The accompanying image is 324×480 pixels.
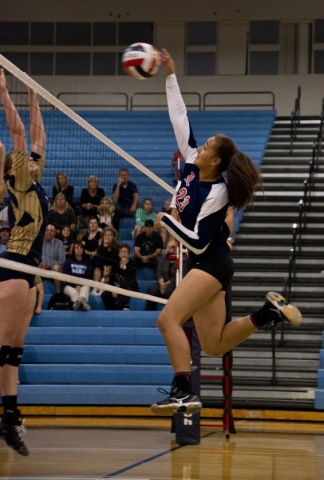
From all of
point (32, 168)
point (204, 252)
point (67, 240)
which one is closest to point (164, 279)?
point (67, 240)

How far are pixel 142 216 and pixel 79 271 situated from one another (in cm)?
119

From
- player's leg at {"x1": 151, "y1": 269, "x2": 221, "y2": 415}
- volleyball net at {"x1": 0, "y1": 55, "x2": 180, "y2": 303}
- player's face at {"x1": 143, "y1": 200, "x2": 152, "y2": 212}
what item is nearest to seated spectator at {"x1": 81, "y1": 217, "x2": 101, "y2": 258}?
player's face at {"x1": 143, "y1": 200, "x2": 152, "y2": 212}

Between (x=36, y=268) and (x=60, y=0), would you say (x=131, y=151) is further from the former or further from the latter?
(x=36, y=268)

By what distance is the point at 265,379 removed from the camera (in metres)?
12.6

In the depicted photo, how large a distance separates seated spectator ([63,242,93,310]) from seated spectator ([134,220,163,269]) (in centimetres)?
70

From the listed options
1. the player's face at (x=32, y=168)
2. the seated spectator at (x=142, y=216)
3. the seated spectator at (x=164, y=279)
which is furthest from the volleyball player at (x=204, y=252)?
the seated spectator at (x=164, y=279)

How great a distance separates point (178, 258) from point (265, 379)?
3834 mm

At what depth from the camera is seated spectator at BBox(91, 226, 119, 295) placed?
10839mm

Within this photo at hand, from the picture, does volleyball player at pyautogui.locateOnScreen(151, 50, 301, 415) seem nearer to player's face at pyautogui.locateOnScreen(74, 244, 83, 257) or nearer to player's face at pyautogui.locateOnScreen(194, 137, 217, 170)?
player's face at pyautogui.locateOnScreen(194, 137, 217, 170)

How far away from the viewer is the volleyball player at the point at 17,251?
6.73 meters

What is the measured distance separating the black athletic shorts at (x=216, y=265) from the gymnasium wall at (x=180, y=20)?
16.9 meters

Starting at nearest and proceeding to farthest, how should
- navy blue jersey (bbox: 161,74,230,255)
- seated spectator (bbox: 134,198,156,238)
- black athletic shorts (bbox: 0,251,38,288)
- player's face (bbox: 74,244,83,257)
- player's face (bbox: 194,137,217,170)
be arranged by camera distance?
navy blue jersey (bbox: 161,74,230,255) < player's face (bbox: 194,137,217,170) < black athletic shorts (bbox: 0,251,38,288) < seated spectator (bbox: 134,198,156,238) < player's face (bbox: 74,244,83,257)

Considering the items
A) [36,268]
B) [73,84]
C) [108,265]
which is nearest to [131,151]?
[73,84]

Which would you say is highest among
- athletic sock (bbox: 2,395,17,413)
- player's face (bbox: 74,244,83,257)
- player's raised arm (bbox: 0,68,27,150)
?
player's raised arm (bbox: 0,68,27,150)
